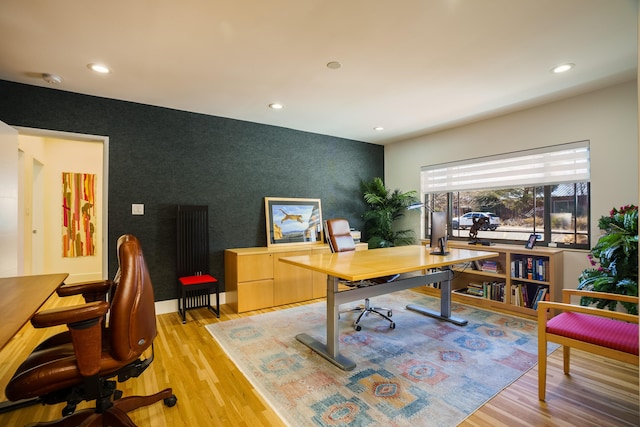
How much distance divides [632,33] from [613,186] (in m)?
1.63

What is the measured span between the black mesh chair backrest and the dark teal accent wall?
15cm

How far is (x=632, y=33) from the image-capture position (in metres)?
2.24

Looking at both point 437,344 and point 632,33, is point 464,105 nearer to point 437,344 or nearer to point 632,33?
point 632,33

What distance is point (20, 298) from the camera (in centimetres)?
159

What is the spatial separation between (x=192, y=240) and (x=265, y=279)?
1.02 meters

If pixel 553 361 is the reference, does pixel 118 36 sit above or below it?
above

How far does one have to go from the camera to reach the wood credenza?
3.80m

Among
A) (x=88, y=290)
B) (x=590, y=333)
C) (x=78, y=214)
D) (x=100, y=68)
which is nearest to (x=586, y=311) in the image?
(x=590, y=333)

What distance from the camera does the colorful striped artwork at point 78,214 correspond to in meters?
5.16

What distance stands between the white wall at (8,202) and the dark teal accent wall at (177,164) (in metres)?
0.39

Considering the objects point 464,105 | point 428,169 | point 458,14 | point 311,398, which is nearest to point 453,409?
point 311,398

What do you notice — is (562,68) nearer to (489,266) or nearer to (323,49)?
(323,49)

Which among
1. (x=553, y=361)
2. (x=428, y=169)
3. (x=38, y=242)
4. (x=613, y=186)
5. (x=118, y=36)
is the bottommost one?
(x=553, y=361)

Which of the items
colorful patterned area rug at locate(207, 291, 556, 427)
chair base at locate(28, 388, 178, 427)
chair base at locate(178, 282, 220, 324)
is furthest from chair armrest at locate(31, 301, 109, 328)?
chair base at locate(178, 282, 220, 324)
